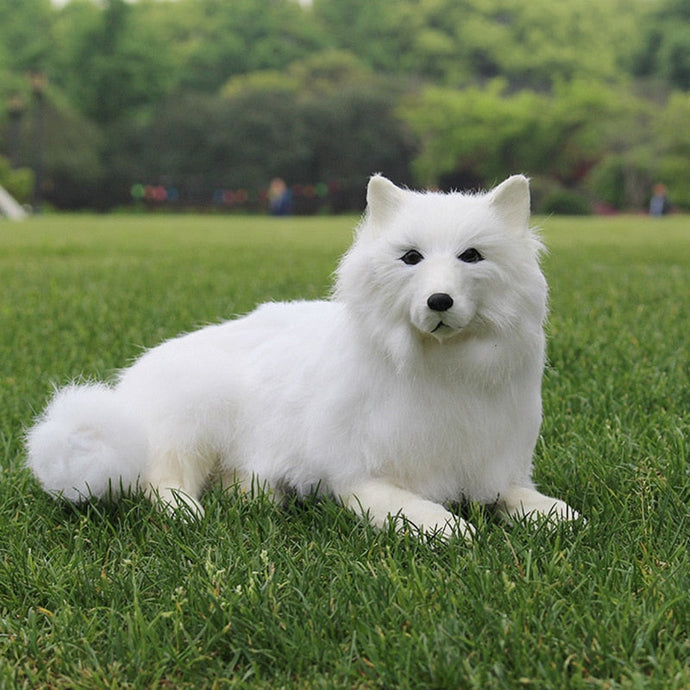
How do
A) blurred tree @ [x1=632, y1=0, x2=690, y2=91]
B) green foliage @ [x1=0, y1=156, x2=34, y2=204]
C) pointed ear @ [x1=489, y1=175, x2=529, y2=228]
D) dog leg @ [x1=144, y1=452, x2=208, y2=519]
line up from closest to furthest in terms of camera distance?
pointed ear @ [x1=489, y1=175, x2=529, y2=228] → dog leg @ [x1=144, y1=452, x2=208, y2=519] → green foliage @ [x1=0, y1=156, x2=34, y2=204] → blurred tree @ [x1=632, y1=0, x2=690, y2=91]

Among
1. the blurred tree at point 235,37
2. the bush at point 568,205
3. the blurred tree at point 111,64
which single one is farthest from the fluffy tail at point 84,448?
the blurred tree at point 235,37

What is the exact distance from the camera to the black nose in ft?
7.28

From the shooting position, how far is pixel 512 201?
2.45 metres

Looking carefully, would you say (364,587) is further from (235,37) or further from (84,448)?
(235,37)

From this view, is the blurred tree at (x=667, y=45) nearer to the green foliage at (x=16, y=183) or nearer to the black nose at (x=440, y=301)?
the green foliage at (x=16, y=183)

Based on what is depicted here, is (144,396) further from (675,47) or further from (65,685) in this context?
(675,47)

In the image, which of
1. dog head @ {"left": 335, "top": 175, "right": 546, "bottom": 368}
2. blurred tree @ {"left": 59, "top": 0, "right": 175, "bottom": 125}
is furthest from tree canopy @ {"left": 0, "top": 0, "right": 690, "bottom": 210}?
dog head @ {"left": 335, "top": 175, "right": 546, "bottom": 368}

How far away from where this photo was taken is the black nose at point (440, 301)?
7.28 ft

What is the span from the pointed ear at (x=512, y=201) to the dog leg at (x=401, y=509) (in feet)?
2.55

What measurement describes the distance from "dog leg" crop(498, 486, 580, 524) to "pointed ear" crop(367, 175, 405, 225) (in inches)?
33.0

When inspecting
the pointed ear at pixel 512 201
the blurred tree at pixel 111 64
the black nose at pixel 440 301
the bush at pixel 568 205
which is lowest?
the bush at pixel 568 205

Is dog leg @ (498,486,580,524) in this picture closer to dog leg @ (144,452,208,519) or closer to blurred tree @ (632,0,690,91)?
dog leg @ (144,452,208,519)

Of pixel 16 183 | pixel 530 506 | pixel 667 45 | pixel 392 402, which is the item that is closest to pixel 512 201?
pixel 392 402

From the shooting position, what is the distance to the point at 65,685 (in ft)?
5.91
